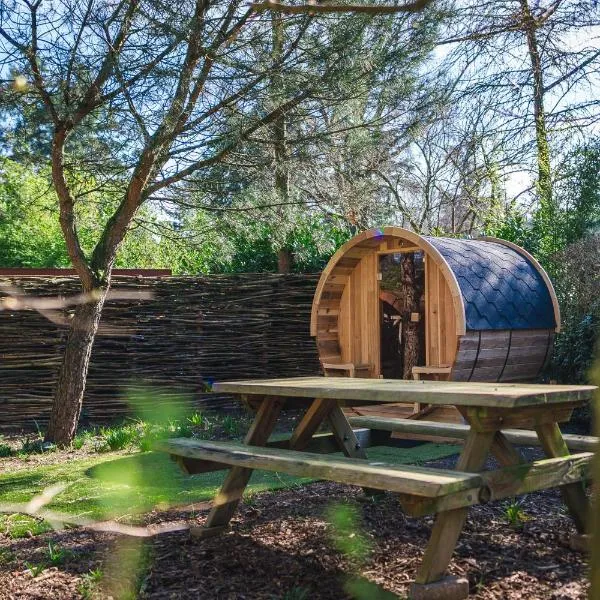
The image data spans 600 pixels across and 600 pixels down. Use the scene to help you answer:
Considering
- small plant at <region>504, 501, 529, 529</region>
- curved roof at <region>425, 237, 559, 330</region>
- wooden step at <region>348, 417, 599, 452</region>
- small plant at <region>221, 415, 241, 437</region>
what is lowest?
small plant at <region>221, 415, 241, 437</region>

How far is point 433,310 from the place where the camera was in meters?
7.53

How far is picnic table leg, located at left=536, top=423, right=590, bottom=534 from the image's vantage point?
11.5 feet

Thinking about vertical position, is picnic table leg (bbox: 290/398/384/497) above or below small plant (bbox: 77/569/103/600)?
above

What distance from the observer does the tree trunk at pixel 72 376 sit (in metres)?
6.86

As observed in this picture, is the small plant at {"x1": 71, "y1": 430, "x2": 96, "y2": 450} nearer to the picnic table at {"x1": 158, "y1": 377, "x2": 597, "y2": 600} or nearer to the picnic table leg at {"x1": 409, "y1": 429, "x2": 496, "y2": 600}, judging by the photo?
the picnic table at {"x1": 158, "y1": 377, "x2": 597, "y2": 600}

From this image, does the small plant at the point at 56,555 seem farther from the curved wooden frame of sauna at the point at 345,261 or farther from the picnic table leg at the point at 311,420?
the curved wooden frame of sauna at the point at 345,261

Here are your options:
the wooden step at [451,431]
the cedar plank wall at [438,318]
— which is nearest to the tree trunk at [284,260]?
the cedar plank wall at [438,318]

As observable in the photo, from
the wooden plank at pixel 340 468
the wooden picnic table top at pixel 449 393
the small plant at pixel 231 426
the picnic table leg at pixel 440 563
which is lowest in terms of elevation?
the small plant at pixel 231 426

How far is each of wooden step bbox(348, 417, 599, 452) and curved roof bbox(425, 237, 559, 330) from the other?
6.94 ft

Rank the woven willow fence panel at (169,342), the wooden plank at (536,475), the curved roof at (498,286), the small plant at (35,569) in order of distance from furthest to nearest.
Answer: the woven willow fence panel at (169,342), the curved roof at (498,286), the small plant at (35,569), the wooden plank at (536,475)

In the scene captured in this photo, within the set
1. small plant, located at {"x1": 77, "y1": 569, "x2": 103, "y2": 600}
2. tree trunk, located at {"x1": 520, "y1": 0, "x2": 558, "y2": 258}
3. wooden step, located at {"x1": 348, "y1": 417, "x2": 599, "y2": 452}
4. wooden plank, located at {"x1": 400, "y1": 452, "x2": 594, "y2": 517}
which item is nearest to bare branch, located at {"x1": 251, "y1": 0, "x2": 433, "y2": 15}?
wooden plank, located at {"x1": 400, "y1": 452, "x2": 594, "y2": 517}

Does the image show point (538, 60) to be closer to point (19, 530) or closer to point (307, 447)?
point (307, 447)

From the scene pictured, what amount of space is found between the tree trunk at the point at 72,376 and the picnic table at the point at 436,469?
309 cm

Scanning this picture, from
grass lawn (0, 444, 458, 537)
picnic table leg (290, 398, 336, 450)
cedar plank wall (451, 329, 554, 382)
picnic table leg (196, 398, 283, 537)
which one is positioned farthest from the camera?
cedar plank wall (451, 329, 554, 382)
